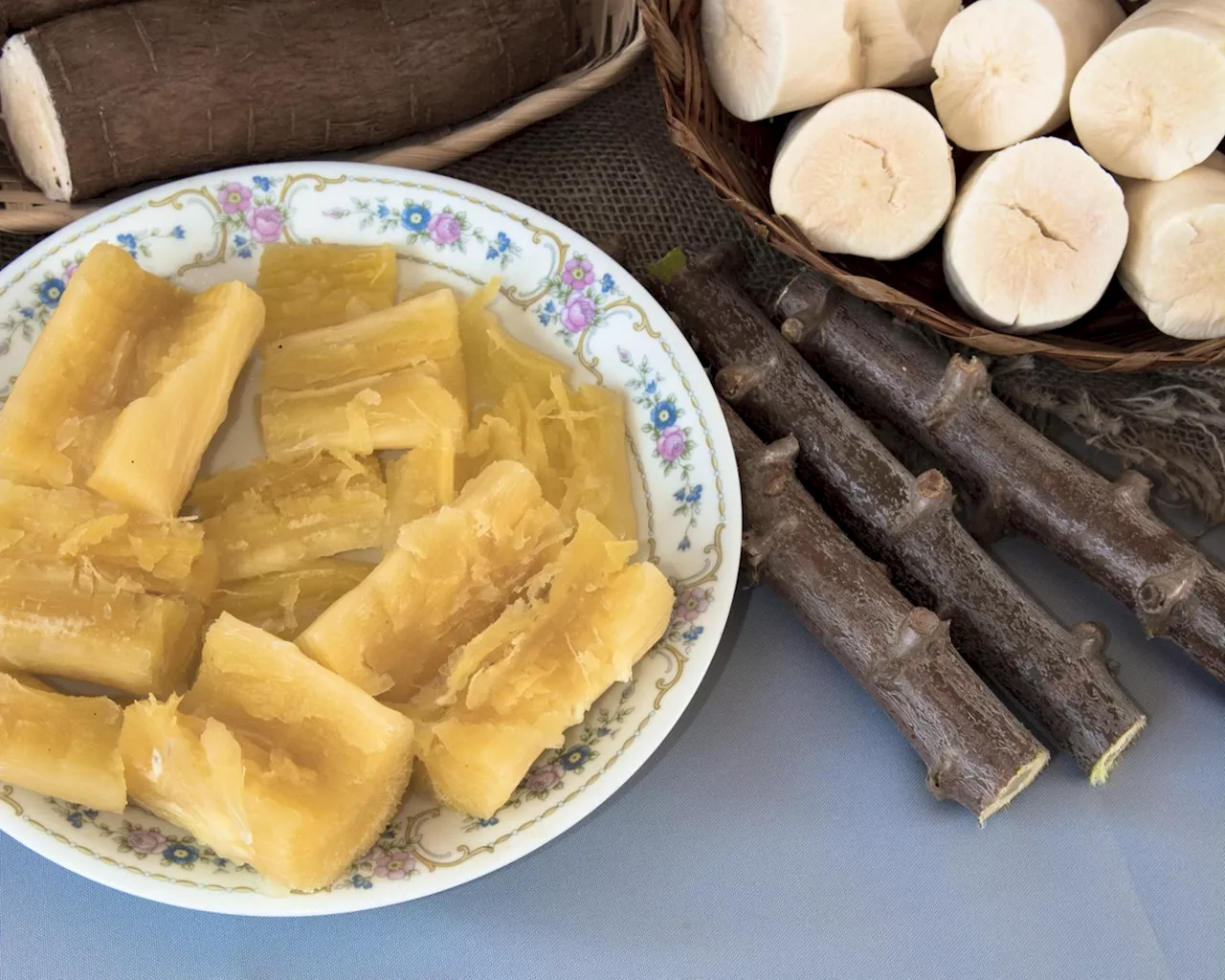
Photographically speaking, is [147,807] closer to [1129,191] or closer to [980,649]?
[980,649]

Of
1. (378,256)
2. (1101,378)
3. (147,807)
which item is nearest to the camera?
(147,807)

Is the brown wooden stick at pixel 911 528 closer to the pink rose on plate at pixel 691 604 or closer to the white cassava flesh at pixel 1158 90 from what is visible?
the pink rose on plate at pixel 691 604

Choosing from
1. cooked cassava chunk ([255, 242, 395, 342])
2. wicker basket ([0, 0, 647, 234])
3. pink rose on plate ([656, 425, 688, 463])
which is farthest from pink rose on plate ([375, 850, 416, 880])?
wicker basket ([0, 0, 647, 234])

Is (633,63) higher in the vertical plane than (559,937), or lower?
higher

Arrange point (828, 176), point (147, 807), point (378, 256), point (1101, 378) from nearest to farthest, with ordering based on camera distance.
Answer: point (147, 807) → point (828, 176) → point (378, 256) → point (1101, 378)

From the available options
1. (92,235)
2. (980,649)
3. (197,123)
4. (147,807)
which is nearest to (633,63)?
(197,123)

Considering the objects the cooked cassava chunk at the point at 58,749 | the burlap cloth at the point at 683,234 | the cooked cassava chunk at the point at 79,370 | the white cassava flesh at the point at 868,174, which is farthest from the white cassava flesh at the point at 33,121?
the white cassava flesh at the point at 868,174

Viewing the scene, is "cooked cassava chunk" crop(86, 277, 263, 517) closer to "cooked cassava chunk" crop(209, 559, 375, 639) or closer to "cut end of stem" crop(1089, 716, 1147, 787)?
"cooked cassava chunk" crop(209, 559, 375, 639)
